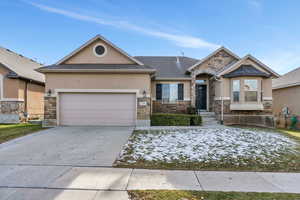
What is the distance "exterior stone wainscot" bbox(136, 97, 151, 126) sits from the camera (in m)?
10.1

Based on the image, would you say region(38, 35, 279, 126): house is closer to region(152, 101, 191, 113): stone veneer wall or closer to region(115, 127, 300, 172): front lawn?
region(152, 101, 191, 113): stone veneer wall

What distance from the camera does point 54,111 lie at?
10070 mm

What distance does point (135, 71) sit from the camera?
393 inches

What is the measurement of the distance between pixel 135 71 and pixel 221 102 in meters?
6.82

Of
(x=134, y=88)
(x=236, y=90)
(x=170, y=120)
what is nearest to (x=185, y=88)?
(x=170, y=120)

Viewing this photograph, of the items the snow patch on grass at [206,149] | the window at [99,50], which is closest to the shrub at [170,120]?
the snow patch on grass at [206,149]

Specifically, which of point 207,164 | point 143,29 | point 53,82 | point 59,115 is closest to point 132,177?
point 207,164

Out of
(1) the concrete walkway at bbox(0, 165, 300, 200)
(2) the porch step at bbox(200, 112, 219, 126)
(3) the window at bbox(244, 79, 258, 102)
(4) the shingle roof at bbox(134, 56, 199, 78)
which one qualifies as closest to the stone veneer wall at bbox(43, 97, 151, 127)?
(4) the shingle roof at bbox(134, 56, 199, 78)

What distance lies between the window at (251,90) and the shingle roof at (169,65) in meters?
4.32

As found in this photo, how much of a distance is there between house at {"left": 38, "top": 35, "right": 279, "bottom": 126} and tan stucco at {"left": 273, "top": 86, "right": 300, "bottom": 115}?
366cm

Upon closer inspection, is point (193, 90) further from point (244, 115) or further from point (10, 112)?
point (10, 112)

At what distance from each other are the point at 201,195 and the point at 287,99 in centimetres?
1605

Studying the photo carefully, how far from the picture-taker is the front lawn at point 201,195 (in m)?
2.92

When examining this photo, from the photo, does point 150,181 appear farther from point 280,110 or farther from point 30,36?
point 30,36
